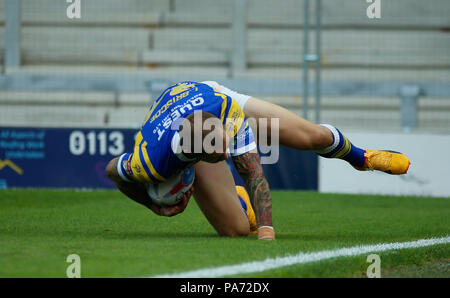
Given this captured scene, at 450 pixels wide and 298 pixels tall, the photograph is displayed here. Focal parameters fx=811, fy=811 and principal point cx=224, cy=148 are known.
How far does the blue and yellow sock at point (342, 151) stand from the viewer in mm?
5361

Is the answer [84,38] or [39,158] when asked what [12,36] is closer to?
[84,38]

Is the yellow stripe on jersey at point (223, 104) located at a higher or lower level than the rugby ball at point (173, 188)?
higher

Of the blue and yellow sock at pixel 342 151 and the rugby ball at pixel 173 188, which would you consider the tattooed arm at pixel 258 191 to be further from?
the blue and yellow sock at pixel 342 151

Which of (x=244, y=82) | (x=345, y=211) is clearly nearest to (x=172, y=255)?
(x=345, y=211)

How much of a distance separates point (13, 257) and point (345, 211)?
4157mm

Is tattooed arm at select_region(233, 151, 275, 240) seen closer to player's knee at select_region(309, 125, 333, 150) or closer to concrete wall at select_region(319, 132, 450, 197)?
player's knee at select_region(309, 125, 333, 150)

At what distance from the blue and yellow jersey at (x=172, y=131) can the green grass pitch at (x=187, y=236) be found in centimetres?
43

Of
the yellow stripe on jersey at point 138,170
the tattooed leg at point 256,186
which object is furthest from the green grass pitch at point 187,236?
the yellow stripe on jersey at point 138,170

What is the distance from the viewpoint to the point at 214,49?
1336 centimetres

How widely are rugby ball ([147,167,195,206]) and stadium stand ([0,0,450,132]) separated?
20.7ft

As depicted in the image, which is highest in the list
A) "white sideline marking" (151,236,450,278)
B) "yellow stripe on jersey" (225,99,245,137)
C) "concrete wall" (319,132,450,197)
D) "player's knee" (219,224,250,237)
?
"yellow stripe on jersey" (225,99,245,137)

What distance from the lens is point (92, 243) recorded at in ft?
15.0

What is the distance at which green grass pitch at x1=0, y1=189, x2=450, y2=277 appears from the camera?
3812 mm

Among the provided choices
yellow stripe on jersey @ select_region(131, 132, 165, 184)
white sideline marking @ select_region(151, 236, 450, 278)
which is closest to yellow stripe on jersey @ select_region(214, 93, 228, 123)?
yellow stripe on jersey @ select_region(131, 132, 165, 184)
